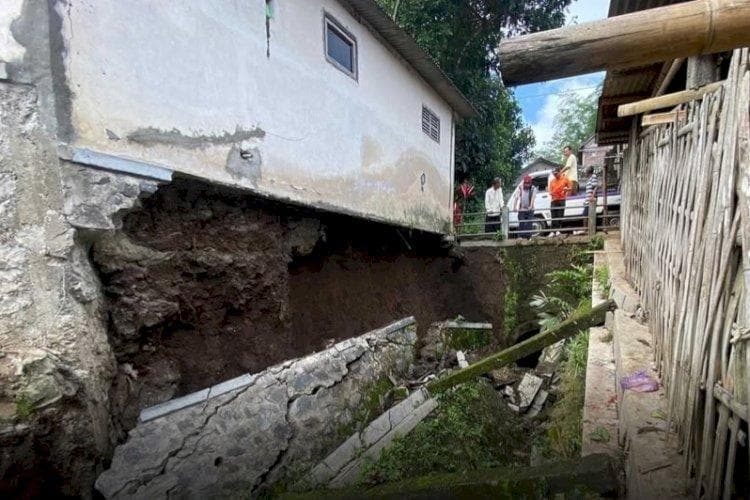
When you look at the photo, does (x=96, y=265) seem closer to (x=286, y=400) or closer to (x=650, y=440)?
(x=286, y=400)

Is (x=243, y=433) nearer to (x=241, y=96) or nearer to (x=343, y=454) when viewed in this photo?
(x=343, y=454)

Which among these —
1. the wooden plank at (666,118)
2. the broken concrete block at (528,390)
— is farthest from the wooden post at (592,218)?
the wooden plank at (666,118)

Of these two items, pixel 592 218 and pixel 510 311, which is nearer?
pixel 592 218

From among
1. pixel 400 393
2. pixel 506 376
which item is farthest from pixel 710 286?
pixel 506 376

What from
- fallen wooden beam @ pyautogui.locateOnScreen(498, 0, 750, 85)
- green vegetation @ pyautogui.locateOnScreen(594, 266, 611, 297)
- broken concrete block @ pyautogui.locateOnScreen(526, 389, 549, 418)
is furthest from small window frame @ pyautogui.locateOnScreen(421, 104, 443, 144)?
fallen wooden beam @ pyautogui.locateOnScreen(498, 0, 750, 85)

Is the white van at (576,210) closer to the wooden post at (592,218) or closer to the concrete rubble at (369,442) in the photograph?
the wooden post at (592,218)

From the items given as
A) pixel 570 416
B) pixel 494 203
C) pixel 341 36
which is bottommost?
pixel 570 416

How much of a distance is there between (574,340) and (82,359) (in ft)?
18.2

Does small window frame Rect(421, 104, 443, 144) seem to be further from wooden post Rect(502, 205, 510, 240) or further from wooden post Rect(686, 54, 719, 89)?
wooden post Rect(686, 54, 719, 89)

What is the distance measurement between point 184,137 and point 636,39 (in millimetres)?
3529

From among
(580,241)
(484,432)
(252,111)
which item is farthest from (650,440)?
(580,241)

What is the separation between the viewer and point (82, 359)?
2855 mm

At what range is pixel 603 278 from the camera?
661 centimetres

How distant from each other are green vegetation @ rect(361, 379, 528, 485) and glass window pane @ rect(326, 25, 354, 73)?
16.5ft
